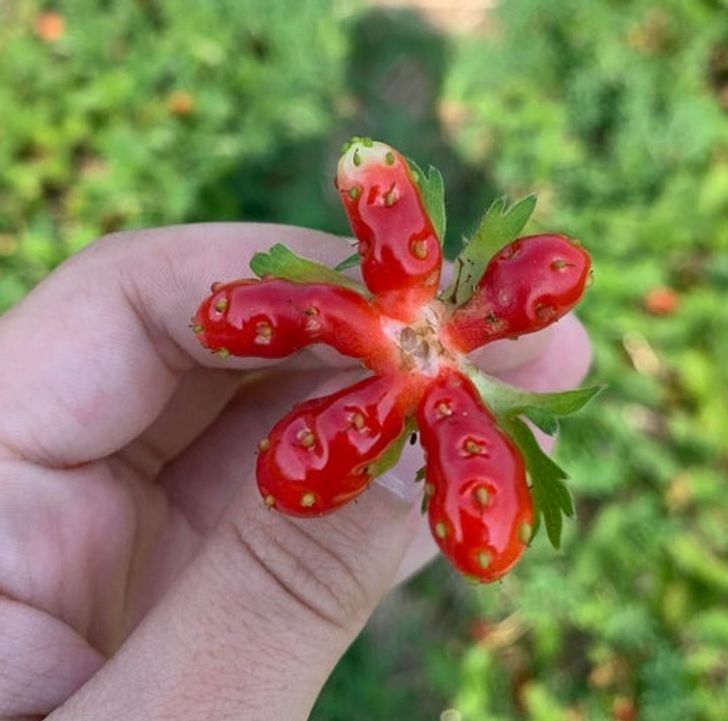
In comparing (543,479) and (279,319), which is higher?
(279,319)

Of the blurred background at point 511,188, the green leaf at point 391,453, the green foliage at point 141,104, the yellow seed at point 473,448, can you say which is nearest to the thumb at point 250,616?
the green leaf at point 391,453

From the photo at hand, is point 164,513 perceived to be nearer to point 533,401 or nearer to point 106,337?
point 106,337

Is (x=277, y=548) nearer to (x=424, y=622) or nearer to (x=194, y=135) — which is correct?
(x=424, y=622)

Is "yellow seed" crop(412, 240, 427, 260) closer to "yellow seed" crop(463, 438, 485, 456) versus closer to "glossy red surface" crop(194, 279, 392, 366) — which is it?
"glossy red surface" crop(194, 279, 392, 366)

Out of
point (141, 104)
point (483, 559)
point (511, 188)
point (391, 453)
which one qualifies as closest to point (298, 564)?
point (391, 453)

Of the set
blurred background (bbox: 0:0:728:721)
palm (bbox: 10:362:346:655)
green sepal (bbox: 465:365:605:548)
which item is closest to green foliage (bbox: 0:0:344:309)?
blurred background (bbox: 0:0:728:721)

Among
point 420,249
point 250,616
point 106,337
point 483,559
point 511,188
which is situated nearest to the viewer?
point 483,559
